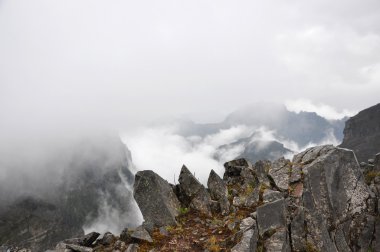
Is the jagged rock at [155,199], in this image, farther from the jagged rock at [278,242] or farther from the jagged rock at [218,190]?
the jagged rock at [278,242]

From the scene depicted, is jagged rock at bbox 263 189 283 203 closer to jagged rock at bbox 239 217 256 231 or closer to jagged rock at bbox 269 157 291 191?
jagged rock at bbox 269 157 291 191

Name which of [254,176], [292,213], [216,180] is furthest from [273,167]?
[292,213]

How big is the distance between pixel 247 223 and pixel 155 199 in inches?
309

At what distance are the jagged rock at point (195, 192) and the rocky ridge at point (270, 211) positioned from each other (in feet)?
0.27

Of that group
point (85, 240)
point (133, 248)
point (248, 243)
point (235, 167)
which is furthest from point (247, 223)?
point (235, 167)

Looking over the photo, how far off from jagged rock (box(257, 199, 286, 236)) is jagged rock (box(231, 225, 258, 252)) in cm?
74

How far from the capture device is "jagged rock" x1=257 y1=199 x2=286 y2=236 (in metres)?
25.3

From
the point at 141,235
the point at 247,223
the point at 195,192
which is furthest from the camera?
the point at 195,192

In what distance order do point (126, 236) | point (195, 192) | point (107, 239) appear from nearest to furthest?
point (126, 236)
point (107, 239)
point (195, 192)

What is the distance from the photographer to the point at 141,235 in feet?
87.5

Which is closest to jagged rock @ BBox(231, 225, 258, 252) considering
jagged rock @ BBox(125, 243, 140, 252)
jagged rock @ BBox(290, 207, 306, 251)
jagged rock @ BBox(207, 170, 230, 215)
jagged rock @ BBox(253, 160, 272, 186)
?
jagged rock @ BBox(290, 207, 306, 251)

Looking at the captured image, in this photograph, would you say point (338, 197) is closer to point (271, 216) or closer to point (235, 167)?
point (271, 216)

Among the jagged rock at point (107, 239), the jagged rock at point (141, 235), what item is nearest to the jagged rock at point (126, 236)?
the jagged rock at point (141, 235)

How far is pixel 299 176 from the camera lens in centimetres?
3064
